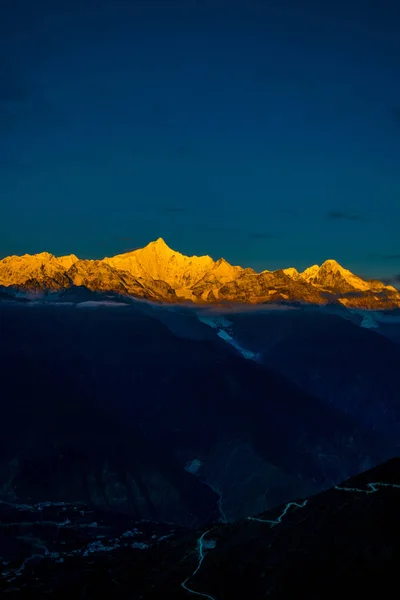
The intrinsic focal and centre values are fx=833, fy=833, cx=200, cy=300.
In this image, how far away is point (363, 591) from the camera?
18875 cm

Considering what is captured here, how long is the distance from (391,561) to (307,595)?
71.3 ft

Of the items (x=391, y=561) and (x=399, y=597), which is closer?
(x=399, y=597)

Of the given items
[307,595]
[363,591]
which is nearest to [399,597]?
[363,591]

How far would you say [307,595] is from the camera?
199 meters

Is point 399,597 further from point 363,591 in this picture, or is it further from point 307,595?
point 307,595

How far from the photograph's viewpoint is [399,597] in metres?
181

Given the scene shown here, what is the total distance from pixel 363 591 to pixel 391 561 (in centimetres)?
1109

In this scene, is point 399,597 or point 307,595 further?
point 307,595

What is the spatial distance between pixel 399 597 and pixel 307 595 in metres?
26.0

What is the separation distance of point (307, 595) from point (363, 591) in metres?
16.1

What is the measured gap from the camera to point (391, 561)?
195m
